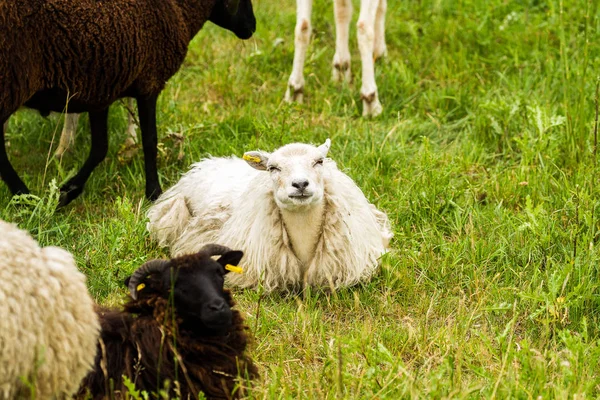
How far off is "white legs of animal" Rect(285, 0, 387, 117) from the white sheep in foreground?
4.26 m

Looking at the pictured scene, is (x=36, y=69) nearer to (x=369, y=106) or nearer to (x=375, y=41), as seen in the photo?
(x=369, y=106)

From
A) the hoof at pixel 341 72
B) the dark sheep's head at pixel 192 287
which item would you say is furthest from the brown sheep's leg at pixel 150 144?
the dark sheep's head at pixel 192 287

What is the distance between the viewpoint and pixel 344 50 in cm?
761

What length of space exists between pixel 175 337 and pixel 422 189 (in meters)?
2.59

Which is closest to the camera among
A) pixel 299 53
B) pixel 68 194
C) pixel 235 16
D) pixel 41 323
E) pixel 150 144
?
pixel 41 323

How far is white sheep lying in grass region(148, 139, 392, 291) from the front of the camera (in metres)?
4.82

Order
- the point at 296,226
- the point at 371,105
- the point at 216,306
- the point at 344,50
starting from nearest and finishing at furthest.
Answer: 1. the point at 216,306
2. the point at 296,226
3. the point at 371,105
4. the point at 344,50

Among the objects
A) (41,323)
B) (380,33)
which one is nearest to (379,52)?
(380,33)

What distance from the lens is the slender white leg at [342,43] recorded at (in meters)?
7.58

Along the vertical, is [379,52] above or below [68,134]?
above

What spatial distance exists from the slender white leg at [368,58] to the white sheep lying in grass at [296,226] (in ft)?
6.33

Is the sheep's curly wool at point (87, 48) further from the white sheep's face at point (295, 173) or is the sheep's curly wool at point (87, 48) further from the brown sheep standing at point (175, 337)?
the brown sheep standing at point (175, 337)

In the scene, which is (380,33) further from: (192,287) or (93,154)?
(192,287)

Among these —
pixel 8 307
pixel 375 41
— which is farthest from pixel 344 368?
pixel 375 41
